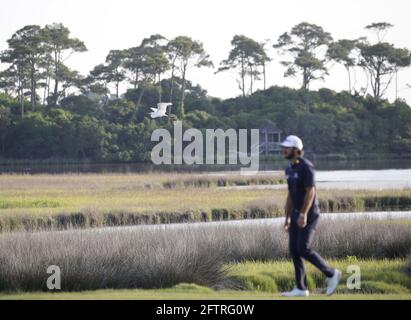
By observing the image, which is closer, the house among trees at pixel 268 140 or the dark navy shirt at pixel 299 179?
the dark navy shirt at pixel 299 179

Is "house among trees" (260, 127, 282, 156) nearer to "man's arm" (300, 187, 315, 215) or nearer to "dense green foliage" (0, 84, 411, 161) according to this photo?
"dense green foliage" (0, 84, 411, 161)

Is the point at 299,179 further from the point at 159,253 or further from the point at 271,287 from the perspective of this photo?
the point at 159,253

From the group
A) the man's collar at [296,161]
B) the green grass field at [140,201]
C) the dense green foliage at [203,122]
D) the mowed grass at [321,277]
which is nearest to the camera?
the man's collar at [296,161]

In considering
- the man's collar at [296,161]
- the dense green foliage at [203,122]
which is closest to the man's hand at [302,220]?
the man's collar at [296,161]

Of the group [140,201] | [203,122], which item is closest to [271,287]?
[140,201]

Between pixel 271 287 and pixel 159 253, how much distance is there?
2.24 metres

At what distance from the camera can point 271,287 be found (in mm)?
15289

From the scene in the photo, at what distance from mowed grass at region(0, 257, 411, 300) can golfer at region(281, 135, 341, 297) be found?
0.54m

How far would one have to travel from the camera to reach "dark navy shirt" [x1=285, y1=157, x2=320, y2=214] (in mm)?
11049

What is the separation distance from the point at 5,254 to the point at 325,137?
7527 centimetres

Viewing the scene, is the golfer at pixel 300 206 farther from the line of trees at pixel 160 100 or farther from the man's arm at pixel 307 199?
the line of trees at pixel 160 100

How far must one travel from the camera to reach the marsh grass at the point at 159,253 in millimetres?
14688

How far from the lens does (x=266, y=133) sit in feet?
280
